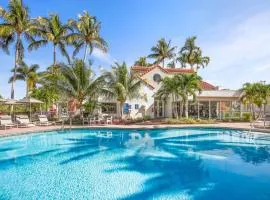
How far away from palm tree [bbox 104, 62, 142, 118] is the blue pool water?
32.1ft

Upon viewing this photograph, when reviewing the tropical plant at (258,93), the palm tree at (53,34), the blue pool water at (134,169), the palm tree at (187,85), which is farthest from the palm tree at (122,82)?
the tropical plant at (258,93)

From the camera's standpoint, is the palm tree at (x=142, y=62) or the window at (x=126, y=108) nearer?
Result: the window at (x=126, y=108)

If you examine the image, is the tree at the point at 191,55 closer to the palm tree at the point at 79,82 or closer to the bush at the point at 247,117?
the bush at the point at 247,117

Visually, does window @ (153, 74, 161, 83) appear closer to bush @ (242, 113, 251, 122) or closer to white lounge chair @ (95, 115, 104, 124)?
white lounge chair @ (95, 115, 104, 124)

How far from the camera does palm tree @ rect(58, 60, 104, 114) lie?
2439cm

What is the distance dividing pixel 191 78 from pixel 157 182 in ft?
60.1

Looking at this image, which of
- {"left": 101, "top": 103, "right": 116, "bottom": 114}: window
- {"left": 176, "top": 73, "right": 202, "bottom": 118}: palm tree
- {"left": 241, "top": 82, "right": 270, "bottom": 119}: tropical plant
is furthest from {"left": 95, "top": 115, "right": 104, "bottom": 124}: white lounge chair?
{"left": 241, "top": 82, "right": 270, "bottom": 119}: tropical plant

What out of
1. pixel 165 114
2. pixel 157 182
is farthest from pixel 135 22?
pixel 157 182

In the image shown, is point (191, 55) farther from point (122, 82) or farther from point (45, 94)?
point (45, 94)

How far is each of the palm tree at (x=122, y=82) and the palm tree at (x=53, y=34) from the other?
8.19 metres

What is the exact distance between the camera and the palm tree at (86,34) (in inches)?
1204

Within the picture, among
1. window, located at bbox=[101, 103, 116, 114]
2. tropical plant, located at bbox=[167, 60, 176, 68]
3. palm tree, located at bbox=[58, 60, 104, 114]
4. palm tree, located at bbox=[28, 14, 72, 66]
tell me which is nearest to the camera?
palm tree, located at bbox=[58, 60, 104, 114]

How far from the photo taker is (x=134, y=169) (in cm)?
927

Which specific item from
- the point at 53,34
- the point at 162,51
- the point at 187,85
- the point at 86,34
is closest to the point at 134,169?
the point at 187,85
